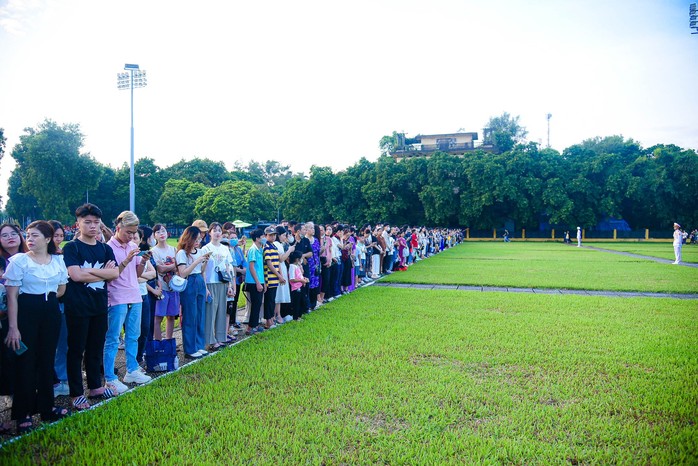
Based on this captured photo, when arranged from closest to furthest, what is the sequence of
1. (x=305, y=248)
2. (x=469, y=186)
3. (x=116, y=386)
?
(x=116, y=386)
(x=305, y=248)
(x=469, y=186)

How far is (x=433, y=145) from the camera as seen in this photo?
6581cm

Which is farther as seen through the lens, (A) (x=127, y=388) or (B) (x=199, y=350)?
(B) (x=199, y=350)

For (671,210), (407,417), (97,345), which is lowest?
(407,417)

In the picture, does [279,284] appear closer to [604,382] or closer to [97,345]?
[97,345]

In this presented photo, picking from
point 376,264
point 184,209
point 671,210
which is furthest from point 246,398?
point 184,209

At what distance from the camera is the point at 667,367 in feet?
17.7

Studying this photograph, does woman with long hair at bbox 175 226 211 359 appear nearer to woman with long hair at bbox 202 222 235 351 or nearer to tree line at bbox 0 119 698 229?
woman with long hair at bbox 202 222 235 351

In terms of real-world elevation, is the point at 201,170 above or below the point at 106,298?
above

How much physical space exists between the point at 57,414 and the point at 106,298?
107 centimetres

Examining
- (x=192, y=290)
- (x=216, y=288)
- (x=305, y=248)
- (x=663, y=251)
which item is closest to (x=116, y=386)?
(x=192, y=290)

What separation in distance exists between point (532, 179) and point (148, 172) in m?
50.7

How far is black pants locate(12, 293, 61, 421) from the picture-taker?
3.82 m

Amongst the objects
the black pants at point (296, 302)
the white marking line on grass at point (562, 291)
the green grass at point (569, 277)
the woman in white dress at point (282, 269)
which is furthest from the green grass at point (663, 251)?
the woman in white dress at point (282, 269)

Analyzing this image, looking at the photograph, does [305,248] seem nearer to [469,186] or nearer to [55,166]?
[469,186]
